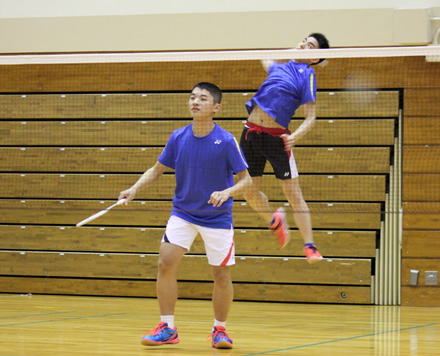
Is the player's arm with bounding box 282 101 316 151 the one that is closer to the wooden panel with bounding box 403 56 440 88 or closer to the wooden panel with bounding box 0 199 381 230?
the wooden panel with bounding box 0 199 381 230

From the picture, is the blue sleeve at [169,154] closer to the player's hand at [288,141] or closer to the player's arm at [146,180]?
the player's arm at [146,180]

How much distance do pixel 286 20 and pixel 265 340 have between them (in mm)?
4506

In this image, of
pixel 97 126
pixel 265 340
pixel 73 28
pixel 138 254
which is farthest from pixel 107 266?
pixel 265 340

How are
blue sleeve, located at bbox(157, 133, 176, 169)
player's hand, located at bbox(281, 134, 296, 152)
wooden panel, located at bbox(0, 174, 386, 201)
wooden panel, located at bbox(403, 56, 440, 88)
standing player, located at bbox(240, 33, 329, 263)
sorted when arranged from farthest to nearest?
wooden panel, located at bbox(0, 174, 386, 201), wooden panel, located at bbox(403, 56, 440, 88), standing player, located at bbox(240, 33, 329, 263), player's hand, located at bbox(281, 134, 296, 152), blue sleeve, located at bbox(157, 133, 176, 169)

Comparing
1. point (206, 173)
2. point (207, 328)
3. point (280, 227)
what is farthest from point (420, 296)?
point (206, 173)

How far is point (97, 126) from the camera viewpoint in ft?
29.9

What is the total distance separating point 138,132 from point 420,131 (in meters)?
3.48

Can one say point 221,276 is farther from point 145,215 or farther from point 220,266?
point 145,215

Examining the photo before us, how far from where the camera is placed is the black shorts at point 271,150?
220 inches

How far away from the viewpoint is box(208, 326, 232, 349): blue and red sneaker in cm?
458

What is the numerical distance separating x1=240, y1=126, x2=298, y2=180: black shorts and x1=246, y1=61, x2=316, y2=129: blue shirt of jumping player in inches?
6.5

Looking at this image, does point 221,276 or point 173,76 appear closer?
point 221,276

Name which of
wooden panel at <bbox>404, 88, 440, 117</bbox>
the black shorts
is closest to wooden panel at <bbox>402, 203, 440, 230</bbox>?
wooden panel at <bbox>404, 88, 440, 117</bbox>

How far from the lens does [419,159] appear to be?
8.54m
